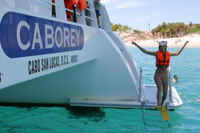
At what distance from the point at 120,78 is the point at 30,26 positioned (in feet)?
16.3

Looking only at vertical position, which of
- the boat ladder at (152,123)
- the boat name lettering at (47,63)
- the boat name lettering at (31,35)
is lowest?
the boat ladder at (152,123)

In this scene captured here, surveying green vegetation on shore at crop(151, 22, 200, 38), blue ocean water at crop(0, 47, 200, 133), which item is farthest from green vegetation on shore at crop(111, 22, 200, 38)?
blue ocean water at crop(0, 47, 200, 133)

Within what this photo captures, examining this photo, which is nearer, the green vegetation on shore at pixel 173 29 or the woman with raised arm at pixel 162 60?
the woman with raised arm at pixel 162 60

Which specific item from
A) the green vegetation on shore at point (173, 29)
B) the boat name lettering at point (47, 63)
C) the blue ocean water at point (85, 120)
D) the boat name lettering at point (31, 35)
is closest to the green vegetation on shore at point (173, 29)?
the green vegetation on shore at point (173, 29)

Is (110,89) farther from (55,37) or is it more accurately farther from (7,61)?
(7,61)

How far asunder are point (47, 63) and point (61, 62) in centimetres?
66

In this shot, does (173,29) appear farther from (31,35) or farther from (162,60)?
(31,35)

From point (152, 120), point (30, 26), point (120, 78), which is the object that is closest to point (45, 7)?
point (30, 26)

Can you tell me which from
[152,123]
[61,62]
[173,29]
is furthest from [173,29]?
[61,62]

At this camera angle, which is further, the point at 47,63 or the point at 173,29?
the point at 173,29

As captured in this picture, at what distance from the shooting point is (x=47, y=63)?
3.76 metres

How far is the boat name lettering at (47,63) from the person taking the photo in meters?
3.28

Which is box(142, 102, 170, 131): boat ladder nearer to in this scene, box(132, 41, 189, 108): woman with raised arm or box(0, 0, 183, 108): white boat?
box(0, 0, 183, 108): white boat

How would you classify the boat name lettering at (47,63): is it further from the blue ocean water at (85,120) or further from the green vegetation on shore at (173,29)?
the green vegetation on shore at (173,29)
